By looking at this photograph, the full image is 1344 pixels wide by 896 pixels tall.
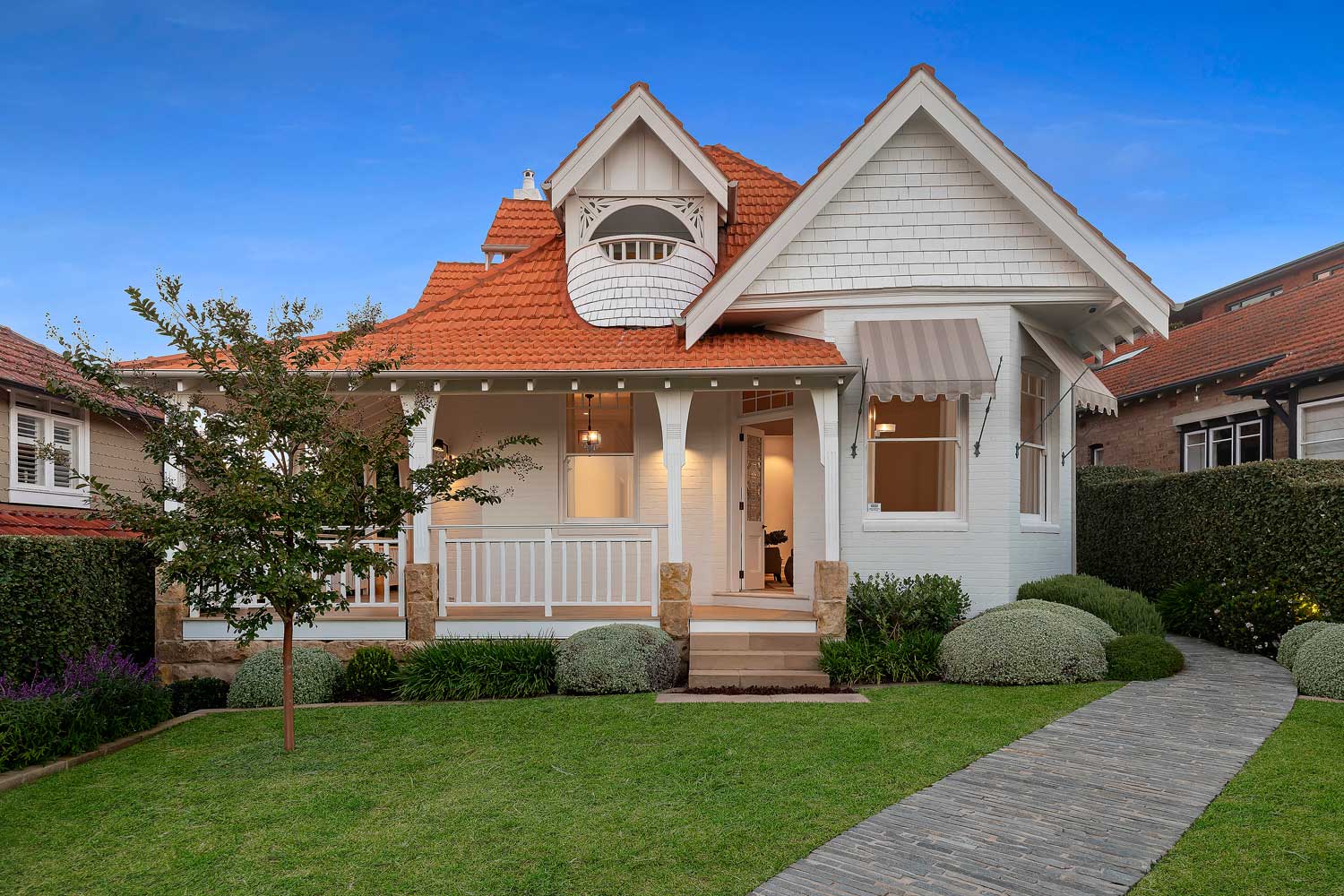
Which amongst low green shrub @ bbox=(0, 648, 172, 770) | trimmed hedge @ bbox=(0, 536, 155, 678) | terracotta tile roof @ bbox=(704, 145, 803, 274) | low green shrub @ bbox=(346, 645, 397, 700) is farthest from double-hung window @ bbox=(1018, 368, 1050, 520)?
trimmed hedge @ bbox=(0, 536, 155, 678)

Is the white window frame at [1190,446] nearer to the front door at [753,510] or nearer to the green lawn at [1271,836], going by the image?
the front door at [753,510]

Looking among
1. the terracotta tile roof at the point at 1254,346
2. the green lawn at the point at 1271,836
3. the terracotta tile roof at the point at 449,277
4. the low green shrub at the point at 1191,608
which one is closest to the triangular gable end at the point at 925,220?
the low green shrub at the point at 1191,608

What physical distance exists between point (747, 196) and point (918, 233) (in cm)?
395

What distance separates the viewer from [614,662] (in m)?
9.77

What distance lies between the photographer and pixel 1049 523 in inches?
516

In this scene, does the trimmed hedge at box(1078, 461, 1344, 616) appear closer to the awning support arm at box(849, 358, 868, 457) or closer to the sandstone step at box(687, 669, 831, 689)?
the awning support arm at box(849, 358, 868, 457)

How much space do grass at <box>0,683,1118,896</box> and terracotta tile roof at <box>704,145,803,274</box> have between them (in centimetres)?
803

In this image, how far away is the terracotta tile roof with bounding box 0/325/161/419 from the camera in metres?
14.5

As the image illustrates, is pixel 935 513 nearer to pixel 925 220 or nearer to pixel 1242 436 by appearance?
pixel 925 220

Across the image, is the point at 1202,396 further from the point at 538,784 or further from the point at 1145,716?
the point at 538,784

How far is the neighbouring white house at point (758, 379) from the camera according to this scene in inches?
443

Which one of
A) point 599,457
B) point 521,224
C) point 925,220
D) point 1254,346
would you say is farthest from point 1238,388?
point 521,224

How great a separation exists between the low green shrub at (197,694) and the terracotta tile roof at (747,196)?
30.5 feet

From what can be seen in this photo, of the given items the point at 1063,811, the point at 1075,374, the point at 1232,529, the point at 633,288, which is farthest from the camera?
the point at 1075,374
